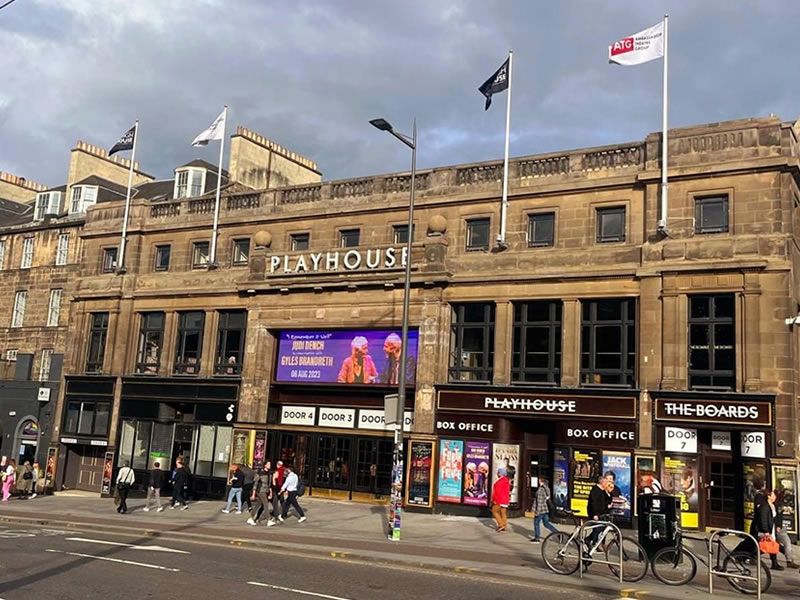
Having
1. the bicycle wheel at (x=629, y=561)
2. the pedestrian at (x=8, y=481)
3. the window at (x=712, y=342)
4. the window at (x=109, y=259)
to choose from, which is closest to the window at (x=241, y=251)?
the window at (x=109, y=259)

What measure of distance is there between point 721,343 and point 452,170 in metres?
11.2

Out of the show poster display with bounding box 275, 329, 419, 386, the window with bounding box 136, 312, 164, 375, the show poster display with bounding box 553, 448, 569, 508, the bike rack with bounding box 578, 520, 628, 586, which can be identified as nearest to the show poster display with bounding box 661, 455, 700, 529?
the show poster display with bounding box 553, 448, 569, 508

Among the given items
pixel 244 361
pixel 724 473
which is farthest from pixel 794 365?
pixel 244 361

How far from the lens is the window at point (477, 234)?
27734 millimetres

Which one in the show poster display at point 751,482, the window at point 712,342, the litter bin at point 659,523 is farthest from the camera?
the window at point 712,342

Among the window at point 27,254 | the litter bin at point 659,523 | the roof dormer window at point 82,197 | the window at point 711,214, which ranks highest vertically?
the roof dormer window at point 82,197

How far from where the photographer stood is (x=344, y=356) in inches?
1166

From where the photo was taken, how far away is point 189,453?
3225 centimetres

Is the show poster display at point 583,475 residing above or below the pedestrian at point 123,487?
above

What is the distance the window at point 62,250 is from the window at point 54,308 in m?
1.49

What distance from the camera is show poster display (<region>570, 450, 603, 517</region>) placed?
24000 mm

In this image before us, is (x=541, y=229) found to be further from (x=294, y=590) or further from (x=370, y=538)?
(x=294, y=590)

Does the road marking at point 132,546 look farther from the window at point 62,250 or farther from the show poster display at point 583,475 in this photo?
the window at point 62,250

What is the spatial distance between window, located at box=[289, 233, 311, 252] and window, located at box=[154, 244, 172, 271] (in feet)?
22.6
